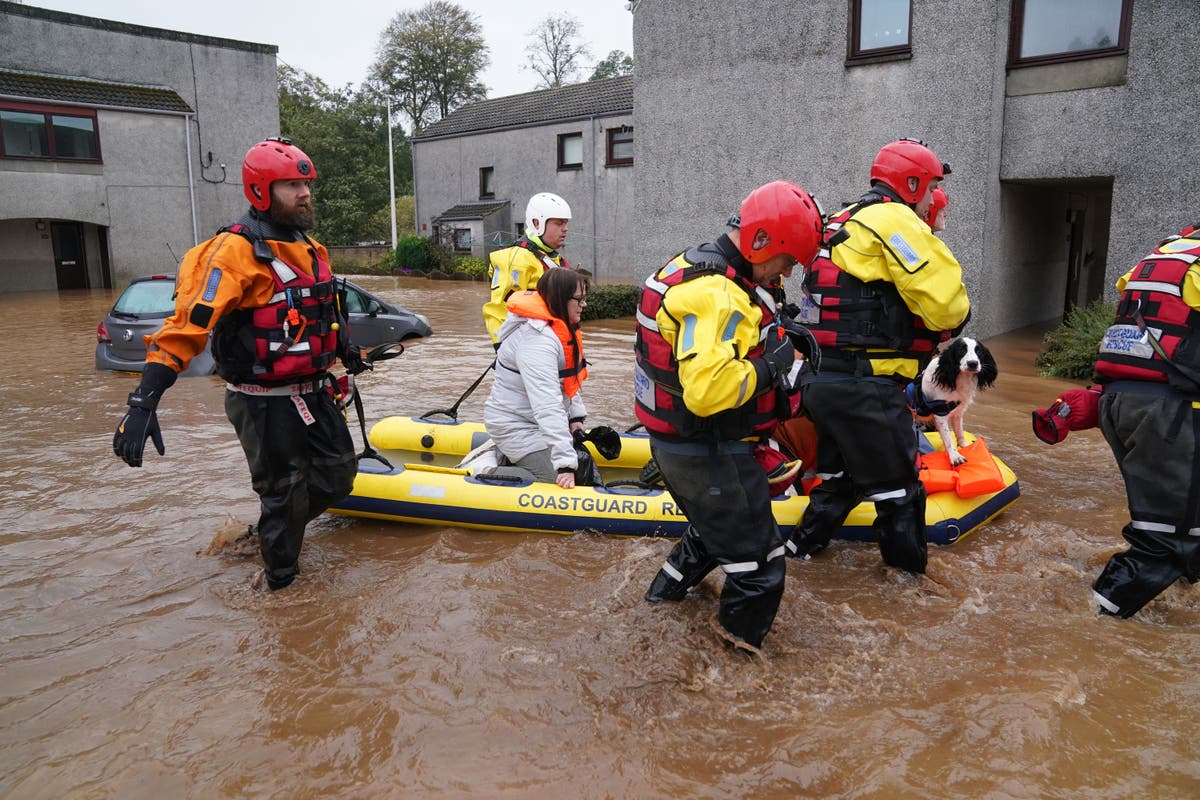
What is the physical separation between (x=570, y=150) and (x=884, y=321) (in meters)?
23.4

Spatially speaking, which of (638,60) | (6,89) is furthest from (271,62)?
(638,60)

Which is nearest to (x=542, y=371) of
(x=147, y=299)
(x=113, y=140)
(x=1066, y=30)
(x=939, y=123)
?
(x=147, y=299)

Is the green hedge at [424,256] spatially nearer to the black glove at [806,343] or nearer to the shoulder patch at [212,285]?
the shoulder patch at [212,285]

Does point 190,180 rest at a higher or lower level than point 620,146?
lower

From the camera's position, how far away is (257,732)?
330 cm

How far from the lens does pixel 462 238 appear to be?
2930cm

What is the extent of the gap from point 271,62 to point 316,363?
25578mm

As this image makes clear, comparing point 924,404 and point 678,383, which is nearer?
point 678,383

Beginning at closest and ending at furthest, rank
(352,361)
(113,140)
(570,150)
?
(352,361) < (113,140) < (570,150)

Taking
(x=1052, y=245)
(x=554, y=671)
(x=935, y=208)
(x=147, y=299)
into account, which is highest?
(x=935, y=208)

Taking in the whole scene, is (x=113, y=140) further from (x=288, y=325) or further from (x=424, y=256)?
(x=288, y=325)

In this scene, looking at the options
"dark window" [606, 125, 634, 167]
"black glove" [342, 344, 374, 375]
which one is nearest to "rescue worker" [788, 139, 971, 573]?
"black glove" [342, 344, 374, 375]

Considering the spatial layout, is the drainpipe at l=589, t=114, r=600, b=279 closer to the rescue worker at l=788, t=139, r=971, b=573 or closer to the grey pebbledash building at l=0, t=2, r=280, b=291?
the grey pebbledash building at l=0, t=2, r=280, b=291

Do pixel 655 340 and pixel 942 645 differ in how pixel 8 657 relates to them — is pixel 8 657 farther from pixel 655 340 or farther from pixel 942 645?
pixel 942 645
